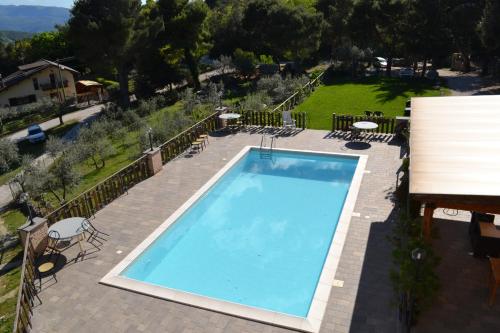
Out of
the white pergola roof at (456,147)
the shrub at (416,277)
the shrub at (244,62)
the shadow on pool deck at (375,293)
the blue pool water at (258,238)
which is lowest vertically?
the blue pool water at (258,238)

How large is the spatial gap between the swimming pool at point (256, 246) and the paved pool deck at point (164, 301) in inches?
11.9

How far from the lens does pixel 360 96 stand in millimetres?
29906

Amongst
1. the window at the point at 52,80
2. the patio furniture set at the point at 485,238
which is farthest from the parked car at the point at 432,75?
the window at the point at 52,80

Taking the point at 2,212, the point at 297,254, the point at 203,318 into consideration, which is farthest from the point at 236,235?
the point at 2,212

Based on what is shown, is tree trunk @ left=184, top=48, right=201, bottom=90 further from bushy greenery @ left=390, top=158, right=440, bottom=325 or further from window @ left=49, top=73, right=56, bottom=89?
bushy greenery @ left=390, top=158, right=440, bottom=325

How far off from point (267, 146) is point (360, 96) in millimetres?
14416

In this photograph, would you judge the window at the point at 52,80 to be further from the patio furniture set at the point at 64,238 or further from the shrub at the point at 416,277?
the shrub at the point at 416,277

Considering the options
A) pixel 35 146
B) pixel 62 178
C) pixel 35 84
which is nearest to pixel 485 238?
pixel 62 178

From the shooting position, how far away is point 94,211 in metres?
12.8

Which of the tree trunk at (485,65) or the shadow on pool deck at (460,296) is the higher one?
the tree trunk at (485,65)

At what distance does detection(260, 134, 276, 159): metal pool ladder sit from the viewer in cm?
1789

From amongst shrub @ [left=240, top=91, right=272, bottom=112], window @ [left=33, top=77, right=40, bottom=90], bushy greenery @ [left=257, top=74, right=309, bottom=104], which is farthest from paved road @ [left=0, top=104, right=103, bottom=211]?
bushy greenery @ [left=257, top=74, right=309, bottom=104]

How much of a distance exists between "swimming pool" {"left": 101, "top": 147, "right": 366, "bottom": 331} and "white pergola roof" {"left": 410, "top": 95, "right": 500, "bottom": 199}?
3317mm

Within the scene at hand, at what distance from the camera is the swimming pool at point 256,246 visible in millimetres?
9266
